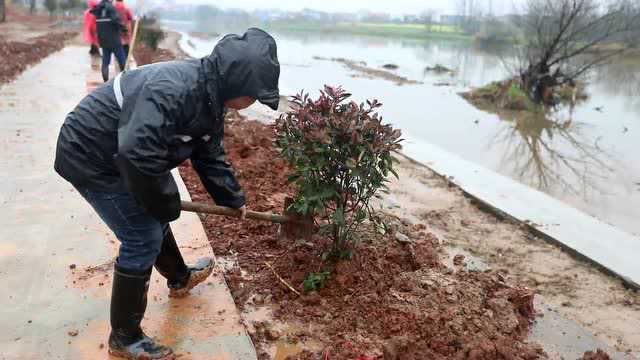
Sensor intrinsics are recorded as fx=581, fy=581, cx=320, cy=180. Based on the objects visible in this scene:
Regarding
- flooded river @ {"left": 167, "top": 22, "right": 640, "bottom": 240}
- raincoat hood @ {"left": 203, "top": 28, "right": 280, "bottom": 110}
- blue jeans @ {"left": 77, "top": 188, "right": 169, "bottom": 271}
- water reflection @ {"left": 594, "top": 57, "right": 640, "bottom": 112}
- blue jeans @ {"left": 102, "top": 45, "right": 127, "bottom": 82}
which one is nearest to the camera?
raincoat hood @ {"left": 203, "top": 28, "right": 280, "bottom": 110}

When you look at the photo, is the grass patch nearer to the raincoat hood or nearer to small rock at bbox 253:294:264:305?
small rock at bbox 253:294:264:305

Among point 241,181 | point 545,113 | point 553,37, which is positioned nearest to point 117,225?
point 241,181

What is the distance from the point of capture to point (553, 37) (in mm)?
16297

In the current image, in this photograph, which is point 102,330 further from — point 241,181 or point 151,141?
point 241,181

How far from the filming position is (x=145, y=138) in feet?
7.41

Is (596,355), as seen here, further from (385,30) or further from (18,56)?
(385,30)

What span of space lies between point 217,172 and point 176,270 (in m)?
0.68

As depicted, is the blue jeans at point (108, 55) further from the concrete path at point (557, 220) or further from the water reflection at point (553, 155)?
the water reflection at point (553, 155)

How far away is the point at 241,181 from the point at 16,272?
2.38 metres

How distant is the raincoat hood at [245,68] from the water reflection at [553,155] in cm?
618

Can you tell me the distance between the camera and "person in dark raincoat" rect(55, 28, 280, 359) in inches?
91.4

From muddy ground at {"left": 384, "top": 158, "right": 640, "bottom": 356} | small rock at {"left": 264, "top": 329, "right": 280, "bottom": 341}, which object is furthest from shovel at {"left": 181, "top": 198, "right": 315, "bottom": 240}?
muddy ground at {"left": 384, "top": 158, "right": 640, "bottom": 356}

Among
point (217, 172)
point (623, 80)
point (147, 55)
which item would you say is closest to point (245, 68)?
point (217, 172)

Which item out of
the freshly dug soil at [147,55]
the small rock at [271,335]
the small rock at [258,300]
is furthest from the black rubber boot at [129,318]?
the freshly dug soil at [147,55]
